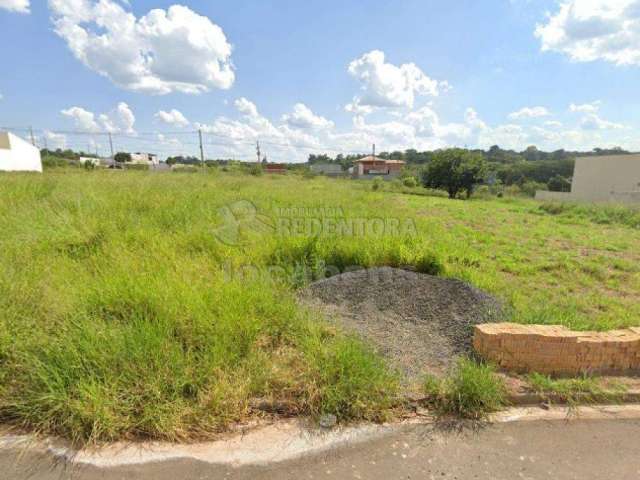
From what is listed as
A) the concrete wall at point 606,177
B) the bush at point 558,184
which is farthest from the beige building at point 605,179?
the bush at point 558,184

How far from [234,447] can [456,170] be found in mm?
27327

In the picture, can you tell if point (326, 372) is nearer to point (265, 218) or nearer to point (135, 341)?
point (135, 341)

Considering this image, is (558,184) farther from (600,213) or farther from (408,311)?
(408,311)

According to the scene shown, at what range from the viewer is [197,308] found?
100 inches

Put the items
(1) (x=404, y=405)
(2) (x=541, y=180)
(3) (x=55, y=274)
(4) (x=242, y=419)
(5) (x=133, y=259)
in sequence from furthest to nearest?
(2) (x=541, y=180) < (5) (x=133, y=259) < (3) (x=55, y=274) < (1) (x=404, y=405) < (4) (x=242, y=419)

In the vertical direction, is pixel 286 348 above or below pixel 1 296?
below

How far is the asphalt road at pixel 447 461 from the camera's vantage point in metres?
1.57

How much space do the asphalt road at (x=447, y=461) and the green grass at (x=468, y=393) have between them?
14 centimetres

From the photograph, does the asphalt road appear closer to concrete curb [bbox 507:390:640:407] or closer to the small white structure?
concrete curb [bbox 507:390:640:407]

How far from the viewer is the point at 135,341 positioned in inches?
82.9

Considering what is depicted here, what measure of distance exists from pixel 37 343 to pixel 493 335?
3.40m

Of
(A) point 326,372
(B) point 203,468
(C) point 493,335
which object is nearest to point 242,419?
(B) point 203,468

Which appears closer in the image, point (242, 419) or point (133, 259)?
point (242, 419)

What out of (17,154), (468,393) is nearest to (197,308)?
(468,393)
